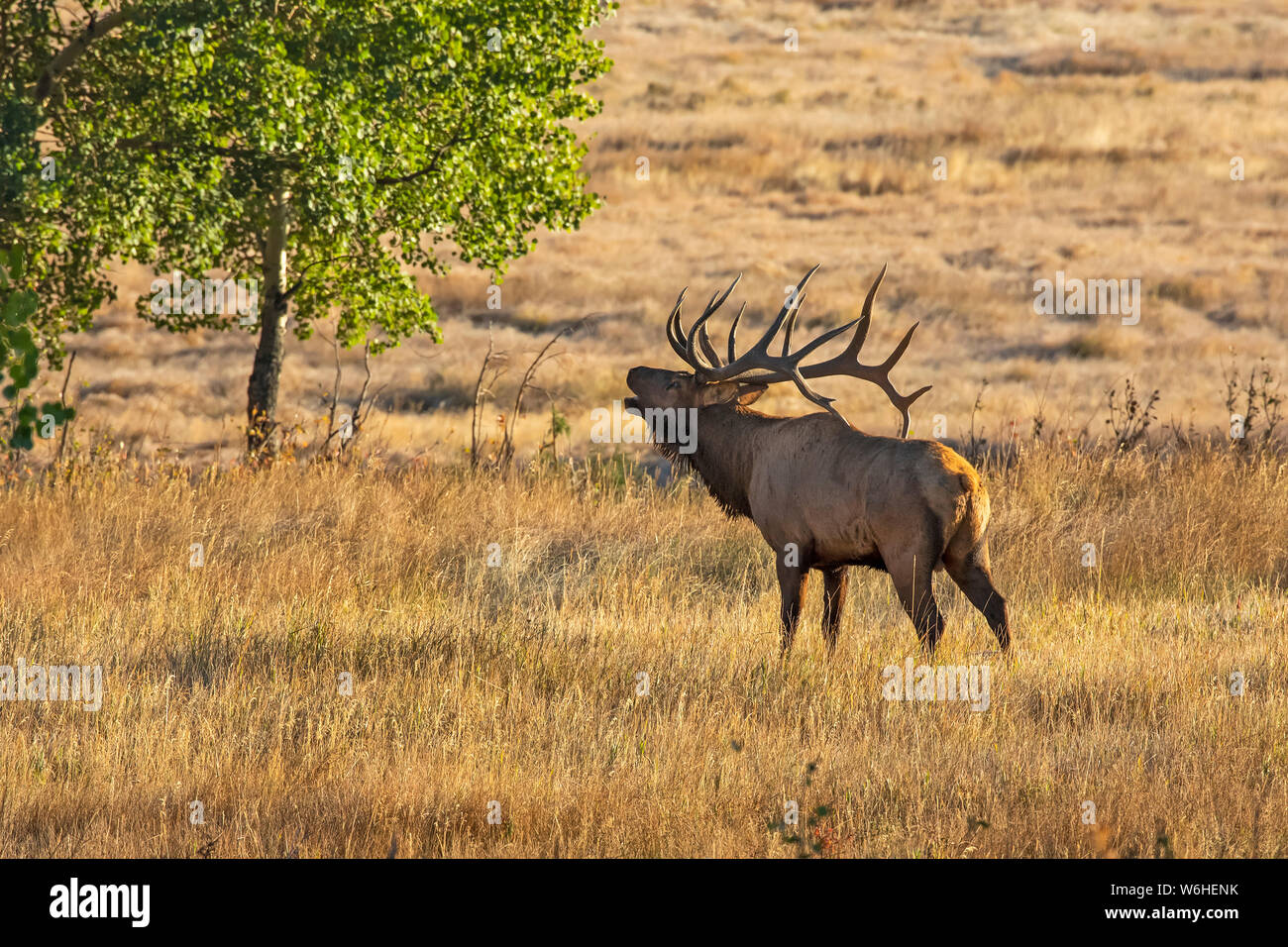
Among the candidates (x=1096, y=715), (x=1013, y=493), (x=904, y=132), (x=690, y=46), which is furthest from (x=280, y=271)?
(x=690, y=46)

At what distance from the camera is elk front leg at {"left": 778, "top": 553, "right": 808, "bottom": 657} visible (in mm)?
8391

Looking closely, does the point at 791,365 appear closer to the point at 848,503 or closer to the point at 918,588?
the point at 848,503

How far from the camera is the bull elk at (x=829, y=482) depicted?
25.4 feet

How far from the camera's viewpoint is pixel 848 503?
8.01m

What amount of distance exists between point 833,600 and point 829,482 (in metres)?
0.89

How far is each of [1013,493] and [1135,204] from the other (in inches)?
1708

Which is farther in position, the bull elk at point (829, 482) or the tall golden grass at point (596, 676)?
the bull elk at point (829, 482)

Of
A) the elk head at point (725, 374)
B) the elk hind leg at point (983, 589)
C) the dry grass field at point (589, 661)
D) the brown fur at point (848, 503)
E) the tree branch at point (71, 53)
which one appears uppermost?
the tree branch at point (71, 53)

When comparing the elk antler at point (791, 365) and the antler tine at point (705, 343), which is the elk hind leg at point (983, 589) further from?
the antler tine at point (705, 343)

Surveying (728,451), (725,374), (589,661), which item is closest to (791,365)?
(725,374)

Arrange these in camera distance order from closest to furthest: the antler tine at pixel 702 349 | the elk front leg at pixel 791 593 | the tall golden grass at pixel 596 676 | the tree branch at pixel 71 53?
the tall golden grass at pixel 596 676, the elk front leg at pixel 791 593, the antler tine at pixel 702 349, the tree branch at pixel 71 53

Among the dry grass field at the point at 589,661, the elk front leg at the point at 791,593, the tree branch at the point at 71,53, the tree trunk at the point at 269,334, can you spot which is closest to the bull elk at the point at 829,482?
the elk front leg at the point at 791,593

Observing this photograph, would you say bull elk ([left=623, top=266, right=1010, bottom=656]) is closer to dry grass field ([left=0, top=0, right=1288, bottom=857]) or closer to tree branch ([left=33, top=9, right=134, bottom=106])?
dry grass field ([left=0, top=0, right=1288, bottom=857])
